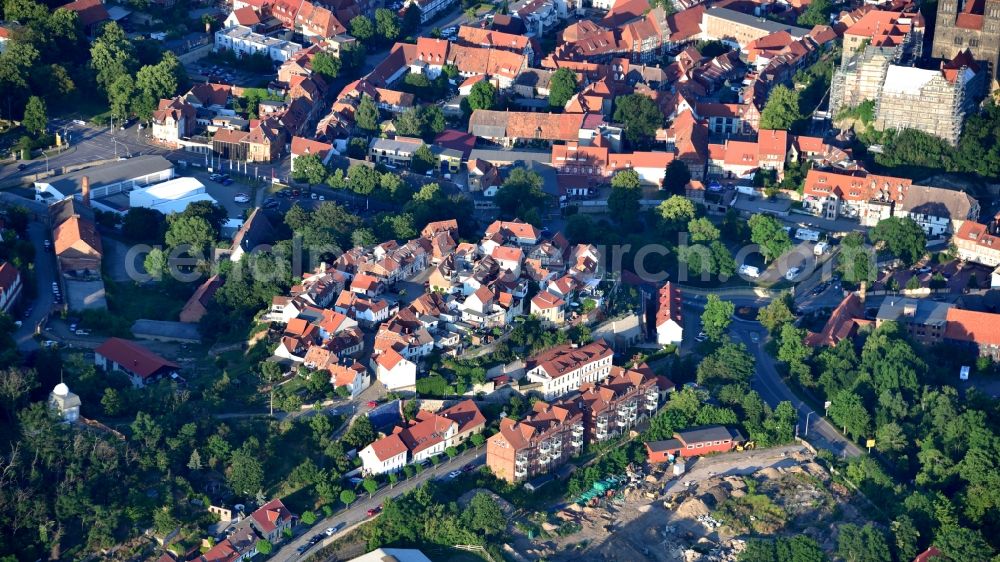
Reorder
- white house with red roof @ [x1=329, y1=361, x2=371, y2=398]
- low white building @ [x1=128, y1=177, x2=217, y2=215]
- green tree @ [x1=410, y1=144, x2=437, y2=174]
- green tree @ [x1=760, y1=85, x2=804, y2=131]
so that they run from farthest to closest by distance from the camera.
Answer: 1. green tree @ [x1=760, y1=85, x2=804, y2=131]
2. green tree @ [x1=410, y1=144, x2=437, y2=174]
3. low white building @ [x1=128, y1=177, x2=217, y2=215]
4. white house with red roof @ [x1=329, y1=361, x2=371, y2=398]

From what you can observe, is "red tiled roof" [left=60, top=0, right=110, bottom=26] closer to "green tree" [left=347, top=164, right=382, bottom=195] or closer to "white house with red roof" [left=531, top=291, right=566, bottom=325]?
"green tree" [left=347, top=164, right=382, bottom=195]

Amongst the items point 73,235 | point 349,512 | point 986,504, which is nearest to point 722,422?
point 986,504

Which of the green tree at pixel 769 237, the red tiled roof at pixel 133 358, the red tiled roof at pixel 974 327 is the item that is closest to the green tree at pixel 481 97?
the green tree at pixel 769 237

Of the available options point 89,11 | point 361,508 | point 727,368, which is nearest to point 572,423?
point 727,368

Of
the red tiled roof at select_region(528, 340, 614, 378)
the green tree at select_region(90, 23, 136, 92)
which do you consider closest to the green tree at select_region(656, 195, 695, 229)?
the red tiled roof at select_region(528, 340, 614, 378)

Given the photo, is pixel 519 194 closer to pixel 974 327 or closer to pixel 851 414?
pixel 851 414

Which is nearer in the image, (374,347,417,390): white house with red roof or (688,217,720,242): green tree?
(374,347,417,390): white house with red roof
